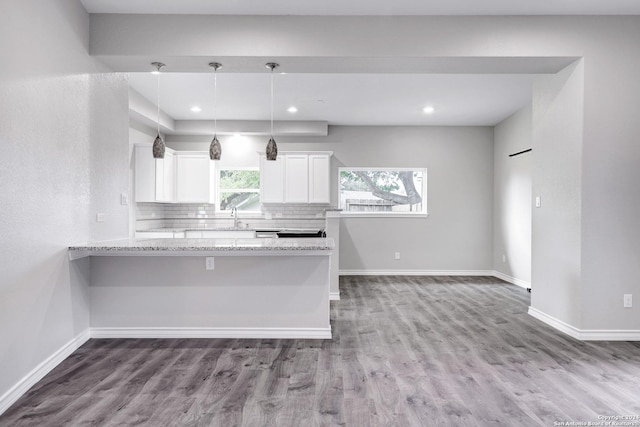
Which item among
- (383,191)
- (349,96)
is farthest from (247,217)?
(349,96)

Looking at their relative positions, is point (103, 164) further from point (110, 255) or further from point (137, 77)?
point (137, 77)

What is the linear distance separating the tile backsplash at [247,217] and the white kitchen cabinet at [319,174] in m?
0.41

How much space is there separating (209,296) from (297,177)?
3473 mm

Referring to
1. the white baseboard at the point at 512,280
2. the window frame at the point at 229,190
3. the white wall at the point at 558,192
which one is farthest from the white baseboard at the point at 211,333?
the white baseboard at the point at 512,280

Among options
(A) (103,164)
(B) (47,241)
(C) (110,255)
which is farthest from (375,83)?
(B) (47,241)

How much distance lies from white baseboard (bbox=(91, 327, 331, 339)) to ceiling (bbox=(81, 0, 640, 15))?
271cm

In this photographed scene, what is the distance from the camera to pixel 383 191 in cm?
719

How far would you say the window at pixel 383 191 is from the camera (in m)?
7.10

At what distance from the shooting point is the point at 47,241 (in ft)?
8.93

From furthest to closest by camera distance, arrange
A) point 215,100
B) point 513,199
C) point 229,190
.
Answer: point 229,190, point 513,199, point 215,100

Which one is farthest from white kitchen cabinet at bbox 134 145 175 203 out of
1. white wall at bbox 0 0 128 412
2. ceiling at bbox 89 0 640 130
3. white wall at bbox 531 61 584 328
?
white wall at bbox 531 61 584 328

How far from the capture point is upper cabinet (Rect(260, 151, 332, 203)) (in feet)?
21.6

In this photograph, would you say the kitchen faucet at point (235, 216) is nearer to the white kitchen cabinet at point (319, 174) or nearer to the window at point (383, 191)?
the white kitchen cabinet at point (319, 174)

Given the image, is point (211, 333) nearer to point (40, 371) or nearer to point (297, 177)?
point (40, 371)
